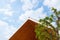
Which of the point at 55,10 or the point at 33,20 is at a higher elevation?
the point at 33,20

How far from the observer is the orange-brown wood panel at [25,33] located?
1842cm

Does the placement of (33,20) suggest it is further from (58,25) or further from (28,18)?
(58,25)

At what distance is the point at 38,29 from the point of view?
1346 centimetres

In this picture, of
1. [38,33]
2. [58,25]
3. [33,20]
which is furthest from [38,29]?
[33,20]

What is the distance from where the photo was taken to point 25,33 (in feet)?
61.2


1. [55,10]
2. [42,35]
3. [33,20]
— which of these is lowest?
[42,35]

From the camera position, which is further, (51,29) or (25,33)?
(25,33)

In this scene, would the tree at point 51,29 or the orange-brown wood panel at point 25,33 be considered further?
the orange-brown wood panel at point 25,33

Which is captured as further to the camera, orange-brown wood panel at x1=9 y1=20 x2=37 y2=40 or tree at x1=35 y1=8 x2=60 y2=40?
orange-brown wood panel at x1=9 y1=20 x2=37 y2=40

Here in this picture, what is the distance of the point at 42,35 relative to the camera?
523 inches

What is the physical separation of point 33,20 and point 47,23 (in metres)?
4.69

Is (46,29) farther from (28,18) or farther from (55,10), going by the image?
(28,18)

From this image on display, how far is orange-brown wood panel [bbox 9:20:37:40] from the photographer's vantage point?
18.4 meters

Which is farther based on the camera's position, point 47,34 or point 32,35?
point 32,35
